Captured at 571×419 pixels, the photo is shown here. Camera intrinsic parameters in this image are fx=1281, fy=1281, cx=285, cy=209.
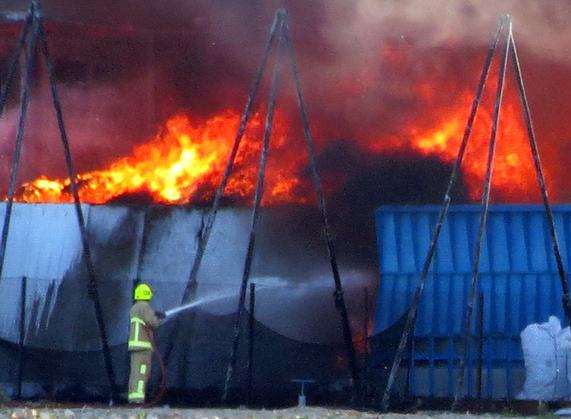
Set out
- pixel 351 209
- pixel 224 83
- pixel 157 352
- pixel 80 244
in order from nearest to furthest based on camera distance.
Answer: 1. pixel 157 352
2. pixel 80 244
3. pixel 351 209
4. pixel 224 83

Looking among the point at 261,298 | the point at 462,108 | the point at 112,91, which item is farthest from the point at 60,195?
the point at 462,108

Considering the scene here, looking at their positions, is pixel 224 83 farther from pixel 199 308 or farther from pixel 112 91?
pixel 199 308

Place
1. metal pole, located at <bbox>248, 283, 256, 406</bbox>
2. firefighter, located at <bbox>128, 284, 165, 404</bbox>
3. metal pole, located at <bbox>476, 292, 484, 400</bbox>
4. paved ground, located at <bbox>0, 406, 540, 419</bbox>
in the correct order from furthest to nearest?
metal pole, located at <bbox>248, 283, 256, 406</bbox> → metal pole, located at <bbox>476, 292, 484, 400</bbox> → firefighter, located at <bbox>128, 284, 165, 404</bbox> → paved ground, located at <bbox>0, 406, 540, 419</bbox>

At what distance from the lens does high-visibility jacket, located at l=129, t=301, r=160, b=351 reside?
15727 mm

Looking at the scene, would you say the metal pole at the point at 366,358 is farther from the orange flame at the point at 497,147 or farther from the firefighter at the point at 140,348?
the orange flame at the point at 497,147

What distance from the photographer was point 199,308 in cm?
1775

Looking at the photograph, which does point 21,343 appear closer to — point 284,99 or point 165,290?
point 165,290

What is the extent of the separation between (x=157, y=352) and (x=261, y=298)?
235 cm

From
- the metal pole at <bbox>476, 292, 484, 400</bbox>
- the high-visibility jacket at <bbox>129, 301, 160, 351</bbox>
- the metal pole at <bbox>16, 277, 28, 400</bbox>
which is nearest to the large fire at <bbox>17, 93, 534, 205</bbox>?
the metal pole at <bbox>16, 277, 28, 400</bbox>

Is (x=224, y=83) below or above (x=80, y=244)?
above

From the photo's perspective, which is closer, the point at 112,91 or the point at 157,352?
the point at 157,352

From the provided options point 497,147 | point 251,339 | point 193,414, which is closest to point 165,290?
point 251,339

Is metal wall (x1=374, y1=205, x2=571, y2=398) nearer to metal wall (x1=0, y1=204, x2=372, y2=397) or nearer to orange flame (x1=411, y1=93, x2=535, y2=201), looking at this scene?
metal wall (x1=0, y1=204, x2=372, y2=397)

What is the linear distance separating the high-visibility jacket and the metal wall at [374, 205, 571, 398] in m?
3.26
